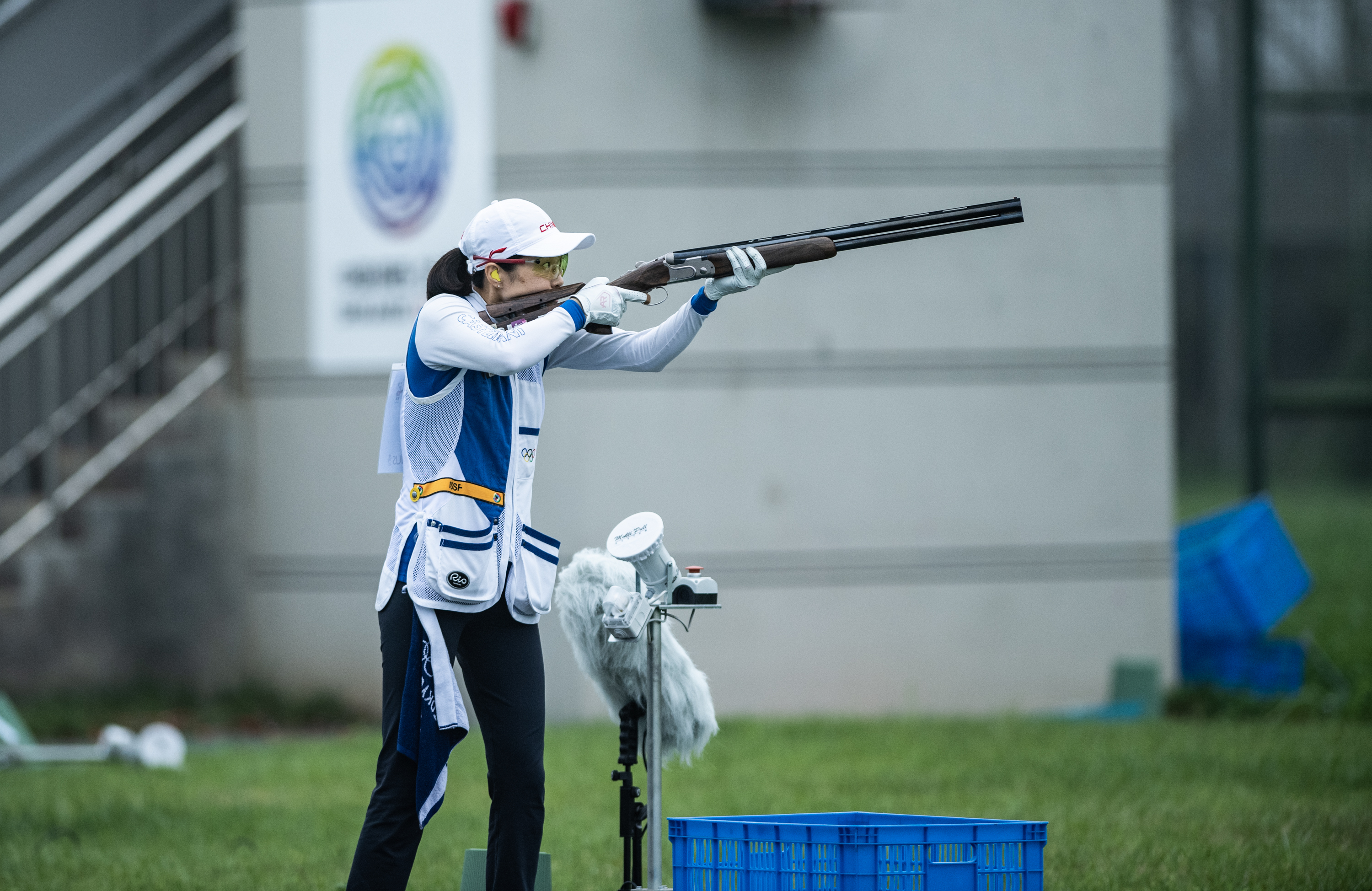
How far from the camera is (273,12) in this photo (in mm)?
8656

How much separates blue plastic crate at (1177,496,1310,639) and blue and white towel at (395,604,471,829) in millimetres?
6308

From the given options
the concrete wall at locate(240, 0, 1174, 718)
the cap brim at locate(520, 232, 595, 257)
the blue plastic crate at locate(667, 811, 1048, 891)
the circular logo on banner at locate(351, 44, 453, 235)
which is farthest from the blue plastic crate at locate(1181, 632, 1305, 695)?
the cap brim at locate(520, 232, 595, 257)

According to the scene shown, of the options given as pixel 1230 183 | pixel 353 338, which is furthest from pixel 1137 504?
pixel 353 338

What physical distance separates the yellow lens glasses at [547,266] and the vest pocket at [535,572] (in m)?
0.70

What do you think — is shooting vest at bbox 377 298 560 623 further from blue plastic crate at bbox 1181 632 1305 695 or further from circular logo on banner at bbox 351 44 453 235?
blue plastic crate at bbox 1181 632 1305 695

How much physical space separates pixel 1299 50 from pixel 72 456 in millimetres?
8616

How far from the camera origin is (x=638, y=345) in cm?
428

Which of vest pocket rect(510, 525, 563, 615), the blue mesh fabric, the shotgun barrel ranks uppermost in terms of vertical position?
the shotgun barrel

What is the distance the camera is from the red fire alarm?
809 centimetres

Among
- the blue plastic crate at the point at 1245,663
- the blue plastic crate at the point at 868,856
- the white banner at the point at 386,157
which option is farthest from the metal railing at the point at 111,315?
the blue plastic crate at the point at 1245,663

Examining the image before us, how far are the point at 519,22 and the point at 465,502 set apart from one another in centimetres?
498

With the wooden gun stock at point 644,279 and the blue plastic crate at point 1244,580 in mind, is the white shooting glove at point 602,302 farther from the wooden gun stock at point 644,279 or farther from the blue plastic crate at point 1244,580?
the blue plastic crate at point 1244,580

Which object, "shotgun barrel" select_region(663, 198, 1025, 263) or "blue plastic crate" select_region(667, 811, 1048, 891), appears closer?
"blue plastic crate" select_region(667, 811, 1048, 891)

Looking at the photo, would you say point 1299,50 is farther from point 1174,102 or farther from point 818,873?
point 818,873
